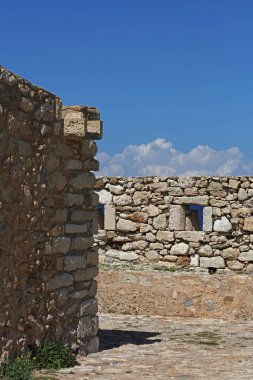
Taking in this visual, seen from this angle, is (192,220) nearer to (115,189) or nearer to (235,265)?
(235,265)

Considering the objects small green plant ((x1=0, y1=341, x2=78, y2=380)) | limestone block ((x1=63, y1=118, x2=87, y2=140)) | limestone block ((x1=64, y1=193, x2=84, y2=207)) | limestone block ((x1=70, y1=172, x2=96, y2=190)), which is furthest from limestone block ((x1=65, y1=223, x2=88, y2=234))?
small green plant ((x1=0, y1=341, x2=78, y2=380))

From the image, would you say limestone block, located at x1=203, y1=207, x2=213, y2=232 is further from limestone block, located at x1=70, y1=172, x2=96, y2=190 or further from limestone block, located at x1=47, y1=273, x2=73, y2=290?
limestone block, located at x1=47, y1=273, x2=73, y2=290

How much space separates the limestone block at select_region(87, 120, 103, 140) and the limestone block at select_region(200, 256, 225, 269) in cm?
627

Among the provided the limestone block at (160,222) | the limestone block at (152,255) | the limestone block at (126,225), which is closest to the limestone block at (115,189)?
the limestone block at (126,225)

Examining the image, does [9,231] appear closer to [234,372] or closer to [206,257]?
[234,372]

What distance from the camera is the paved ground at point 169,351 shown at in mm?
6750

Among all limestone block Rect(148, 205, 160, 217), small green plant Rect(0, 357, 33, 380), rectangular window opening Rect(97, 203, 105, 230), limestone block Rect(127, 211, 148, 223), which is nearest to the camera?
small green plant Rect(0, 357, 33, 380)

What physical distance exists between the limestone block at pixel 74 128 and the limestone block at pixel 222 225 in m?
6.38

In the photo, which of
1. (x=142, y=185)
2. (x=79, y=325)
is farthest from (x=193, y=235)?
(x=79, y=325)

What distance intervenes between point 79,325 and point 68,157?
74.0 inches

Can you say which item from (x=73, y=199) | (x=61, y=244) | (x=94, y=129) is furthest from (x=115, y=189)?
(x=61, y=244)

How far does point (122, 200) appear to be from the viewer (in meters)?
13.9

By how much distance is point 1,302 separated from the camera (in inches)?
248

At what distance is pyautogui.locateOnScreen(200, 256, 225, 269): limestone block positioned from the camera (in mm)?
13406
